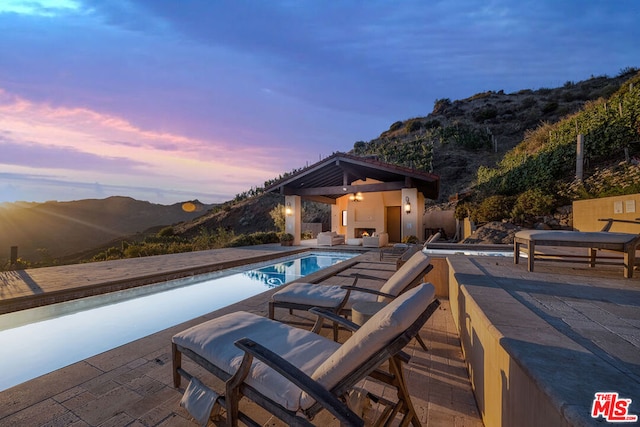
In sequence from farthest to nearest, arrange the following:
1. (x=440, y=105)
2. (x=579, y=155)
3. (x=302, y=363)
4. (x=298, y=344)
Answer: (x=440, y=105) < (x=579, y=155) < (x=298, y=344) < (x=302, y=363)

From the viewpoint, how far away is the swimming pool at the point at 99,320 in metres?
3.10

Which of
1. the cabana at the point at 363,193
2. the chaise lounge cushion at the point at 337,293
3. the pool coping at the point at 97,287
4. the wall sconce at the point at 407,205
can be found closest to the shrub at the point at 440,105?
the cabana at the point at 363,193

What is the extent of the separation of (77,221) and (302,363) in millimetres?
41243

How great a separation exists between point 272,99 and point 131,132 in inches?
239

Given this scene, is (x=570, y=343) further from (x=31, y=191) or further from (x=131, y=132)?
(x=31, y=191)

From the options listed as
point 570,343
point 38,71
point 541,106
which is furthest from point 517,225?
point 541,106

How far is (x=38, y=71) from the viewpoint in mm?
8227

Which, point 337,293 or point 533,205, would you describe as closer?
point 337,293

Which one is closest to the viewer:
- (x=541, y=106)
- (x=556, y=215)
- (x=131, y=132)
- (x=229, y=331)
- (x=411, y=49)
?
(x=229, y=331)

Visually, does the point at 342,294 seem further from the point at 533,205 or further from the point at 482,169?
the point at 482,169

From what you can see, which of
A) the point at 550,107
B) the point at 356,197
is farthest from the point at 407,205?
the point at 550,107

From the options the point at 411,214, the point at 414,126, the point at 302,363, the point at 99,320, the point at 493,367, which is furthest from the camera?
the point at 414,126

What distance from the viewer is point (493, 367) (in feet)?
4.99

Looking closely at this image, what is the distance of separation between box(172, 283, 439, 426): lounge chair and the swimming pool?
2.21 meters
